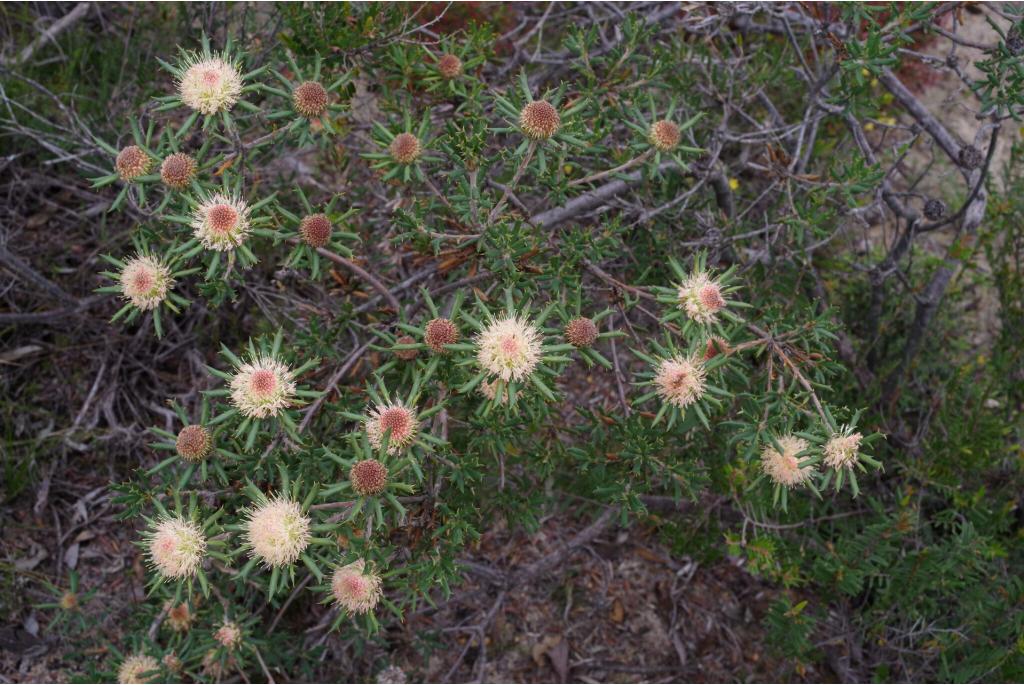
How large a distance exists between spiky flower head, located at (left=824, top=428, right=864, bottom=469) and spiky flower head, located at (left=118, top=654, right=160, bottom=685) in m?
2.48

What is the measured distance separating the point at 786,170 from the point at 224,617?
2.95m

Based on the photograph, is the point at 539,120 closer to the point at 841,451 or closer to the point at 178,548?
the point at 841,451

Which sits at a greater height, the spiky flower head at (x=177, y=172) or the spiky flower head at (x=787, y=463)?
the spiky flower head at (x=787, y=463)

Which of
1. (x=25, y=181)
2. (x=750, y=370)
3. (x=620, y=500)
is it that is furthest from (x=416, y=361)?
(x=25, y=181)

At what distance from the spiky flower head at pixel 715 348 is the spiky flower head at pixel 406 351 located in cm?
97

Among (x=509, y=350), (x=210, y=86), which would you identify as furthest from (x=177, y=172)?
(x=509, y=350)

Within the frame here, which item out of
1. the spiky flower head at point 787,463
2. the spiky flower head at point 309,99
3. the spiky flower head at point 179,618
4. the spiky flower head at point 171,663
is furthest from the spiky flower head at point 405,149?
the spiky flower head at point 171,663

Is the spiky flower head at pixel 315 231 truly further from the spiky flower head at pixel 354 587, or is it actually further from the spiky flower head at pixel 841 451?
the spiky flower head at pixel 841 451

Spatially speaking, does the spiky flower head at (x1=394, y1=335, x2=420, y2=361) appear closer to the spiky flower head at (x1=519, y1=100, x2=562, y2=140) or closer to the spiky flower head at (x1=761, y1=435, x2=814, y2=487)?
the spiky flower head at (x1=519, y1=100, x2=562, y2=140)

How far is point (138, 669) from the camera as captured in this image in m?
2.91

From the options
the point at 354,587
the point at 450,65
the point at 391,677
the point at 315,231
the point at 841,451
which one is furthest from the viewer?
the point at 391,677

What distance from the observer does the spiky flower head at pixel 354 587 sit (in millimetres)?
2391

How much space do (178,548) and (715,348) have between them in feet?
6.03

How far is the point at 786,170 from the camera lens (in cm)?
346
